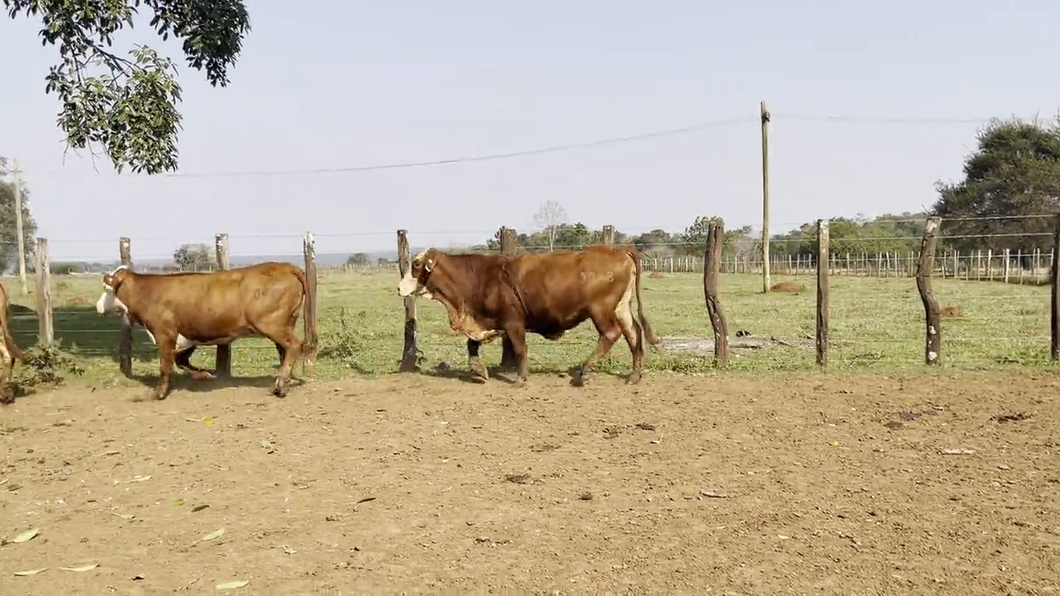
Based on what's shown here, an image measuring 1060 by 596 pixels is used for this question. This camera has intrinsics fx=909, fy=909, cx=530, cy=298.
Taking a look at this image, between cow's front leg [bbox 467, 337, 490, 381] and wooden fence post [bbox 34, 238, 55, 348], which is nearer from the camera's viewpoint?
cow's front leg [bbox 467, 337, 490, 381]

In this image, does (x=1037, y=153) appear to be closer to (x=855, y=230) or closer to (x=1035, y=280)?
(x=855, y=230)

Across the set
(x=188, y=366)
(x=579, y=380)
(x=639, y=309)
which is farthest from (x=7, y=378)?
(x=639, y=309)

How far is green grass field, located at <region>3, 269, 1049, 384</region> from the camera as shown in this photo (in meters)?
10.9

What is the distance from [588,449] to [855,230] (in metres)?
52.4

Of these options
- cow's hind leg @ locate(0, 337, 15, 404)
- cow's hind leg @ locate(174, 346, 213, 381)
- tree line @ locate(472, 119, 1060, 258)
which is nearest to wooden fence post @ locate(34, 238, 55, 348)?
cow's hind leg @ locate(0, 337, 15, 404)

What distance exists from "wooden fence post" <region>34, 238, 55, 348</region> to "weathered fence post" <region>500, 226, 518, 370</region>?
543 cm

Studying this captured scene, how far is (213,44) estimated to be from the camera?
40.8 feet

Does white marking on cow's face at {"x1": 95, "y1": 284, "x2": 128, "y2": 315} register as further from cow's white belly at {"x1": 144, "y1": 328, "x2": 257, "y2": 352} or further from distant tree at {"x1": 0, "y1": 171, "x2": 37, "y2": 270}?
distant tree at {"x1": 0, "y1": 171, "x2": 37, "y2": 270}

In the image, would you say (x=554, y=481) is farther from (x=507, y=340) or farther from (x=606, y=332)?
(x=507, y=340)

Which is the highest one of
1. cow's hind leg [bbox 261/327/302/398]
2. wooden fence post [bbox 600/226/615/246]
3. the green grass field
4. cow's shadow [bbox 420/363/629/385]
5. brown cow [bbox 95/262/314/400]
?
wooden fence post [bbox 600/226/615/246]

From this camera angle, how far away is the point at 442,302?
9.92 metres

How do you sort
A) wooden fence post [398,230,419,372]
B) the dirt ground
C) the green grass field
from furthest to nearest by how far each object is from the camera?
the green grass field, wooden fence post [398,230,419,372], the dirt ground

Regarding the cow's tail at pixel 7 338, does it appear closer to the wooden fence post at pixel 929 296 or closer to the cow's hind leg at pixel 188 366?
the cow's hind leg at pixel 188 366

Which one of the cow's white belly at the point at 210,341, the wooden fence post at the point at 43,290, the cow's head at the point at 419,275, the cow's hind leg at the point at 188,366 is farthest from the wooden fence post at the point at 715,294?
the wooden fence post at the point at 43,290
